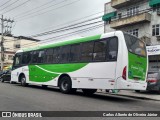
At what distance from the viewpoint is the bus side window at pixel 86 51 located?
1402 cm

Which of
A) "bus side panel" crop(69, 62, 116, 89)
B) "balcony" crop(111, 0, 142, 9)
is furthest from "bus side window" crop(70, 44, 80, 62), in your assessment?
"balcony" crop(111, 0, 142, 9)

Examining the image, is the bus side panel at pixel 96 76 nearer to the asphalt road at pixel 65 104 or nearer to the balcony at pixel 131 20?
the asphalt road at pixel 65 104

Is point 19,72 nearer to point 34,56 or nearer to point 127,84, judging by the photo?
point 34,56

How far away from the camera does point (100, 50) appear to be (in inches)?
529

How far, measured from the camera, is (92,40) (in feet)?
46.3

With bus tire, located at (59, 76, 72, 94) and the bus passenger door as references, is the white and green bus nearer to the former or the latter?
bus tire, located at (59, 76, 72, 94)

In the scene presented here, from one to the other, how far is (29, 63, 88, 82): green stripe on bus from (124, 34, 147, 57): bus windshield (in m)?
2.72

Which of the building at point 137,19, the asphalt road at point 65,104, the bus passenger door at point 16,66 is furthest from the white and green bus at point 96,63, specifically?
the building at point 137,19

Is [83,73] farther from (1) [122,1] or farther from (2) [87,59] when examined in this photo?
(1) [122,1]

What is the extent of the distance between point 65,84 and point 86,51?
2709mm

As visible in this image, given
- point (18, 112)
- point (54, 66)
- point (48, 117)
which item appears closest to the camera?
point (48, 117)

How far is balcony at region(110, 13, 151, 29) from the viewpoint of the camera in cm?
3256

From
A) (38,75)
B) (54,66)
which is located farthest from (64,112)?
(38,75)

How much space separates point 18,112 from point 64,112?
1507mm
